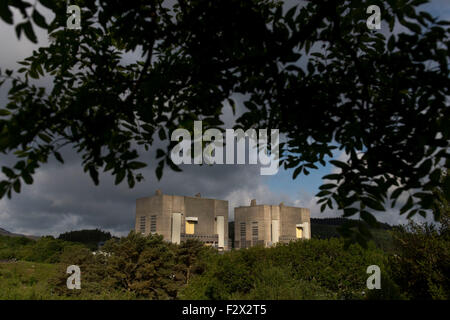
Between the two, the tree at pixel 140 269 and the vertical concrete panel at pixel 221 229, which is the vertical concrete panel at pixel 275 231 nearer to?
the vertical concrete panel at pixel 221 229

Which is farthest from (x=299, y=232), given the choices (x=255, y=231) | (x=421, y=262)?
(x=421, y=262)

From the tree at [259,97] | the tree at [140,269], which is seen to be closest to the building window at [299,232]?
the tree at [140,269]

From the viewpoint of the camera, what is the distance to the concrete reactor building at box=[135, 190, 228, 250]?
45.9m

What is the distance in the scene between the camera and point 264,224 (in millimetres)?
55375

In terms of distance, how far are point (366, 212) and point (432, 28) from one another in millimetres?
1574

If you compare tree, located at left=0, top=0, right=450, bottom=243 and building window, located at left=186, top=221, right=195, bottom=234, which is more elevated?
tree, located at left=0, top=0, right=450, bottom=243

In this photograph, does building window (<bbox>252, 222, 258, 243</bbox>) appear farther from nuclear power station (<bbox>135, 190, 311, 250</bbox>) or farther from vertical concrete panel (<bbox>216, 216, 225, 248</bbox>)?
vertical concrete panel (<bbox>216, 216, 225, 248</bbox>)

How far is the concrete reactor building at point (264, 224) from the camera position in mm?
55469

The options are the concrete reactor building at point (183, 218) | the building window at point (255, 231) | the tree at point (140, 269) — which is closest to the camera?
the tree at point (140, 269)

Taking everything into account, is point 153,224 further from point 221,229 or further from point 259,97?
point 259,97

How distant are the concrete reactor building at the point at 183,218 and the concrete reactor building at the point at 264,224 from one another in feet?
14.3

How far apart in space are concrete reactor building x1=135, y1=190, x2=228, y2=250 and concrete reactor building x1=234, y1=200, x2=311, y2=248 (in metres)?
4.37

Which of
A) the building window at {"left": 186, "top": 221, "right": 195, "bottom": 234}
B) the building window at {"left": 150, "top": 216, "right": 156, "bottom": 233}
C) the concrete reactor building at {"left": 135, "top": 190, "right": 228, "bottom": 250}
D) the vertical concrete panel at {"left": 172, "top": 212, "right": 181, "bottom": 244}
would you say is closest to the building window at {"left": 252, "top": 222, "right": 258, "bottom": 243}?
the concrete reactor building at {"left": 135, "top": 190, "right": 228, "bottom": 250}

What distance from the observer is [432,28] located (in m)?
2.80
